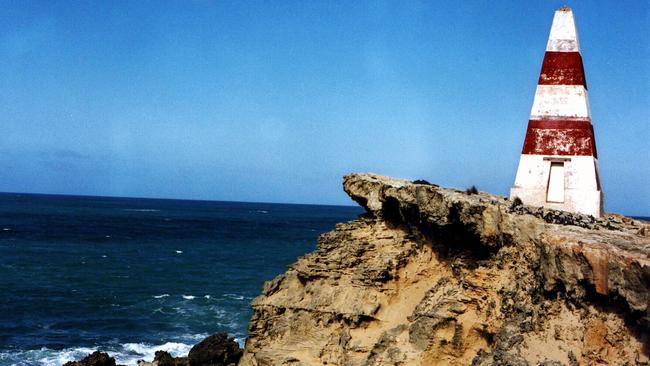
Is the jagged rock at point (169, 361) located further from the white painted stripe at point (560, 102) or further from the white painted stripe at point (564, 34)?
the white painted stripe at point (564, 34)

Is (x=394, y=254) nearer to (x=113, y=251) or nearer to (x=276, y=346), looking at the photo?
(x=276, y=346)

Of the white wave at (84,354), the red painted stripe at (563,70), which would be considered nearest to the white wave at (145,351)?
the white wave at (84,354)

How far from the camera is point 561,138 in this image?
1636 cm

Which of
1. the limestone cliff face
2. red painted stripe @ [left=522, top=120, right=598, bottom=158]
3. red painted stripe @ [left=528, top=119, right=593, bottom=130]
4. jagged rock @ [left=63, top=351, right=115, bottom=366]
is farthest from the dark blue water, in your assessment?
red painted stripe @ [left=528, top=119, right=593, bottom=130]

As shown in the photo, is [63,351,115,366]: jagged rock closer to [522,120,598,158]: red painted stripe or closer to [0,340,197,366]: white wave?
[0,340,197,366]: white wave

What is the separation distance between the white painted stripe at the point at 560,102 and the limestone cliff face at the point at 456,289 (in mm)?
3670

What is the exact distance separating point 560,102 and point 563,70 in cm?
85

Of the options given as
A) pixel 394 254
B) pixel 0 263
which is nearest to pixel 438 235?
pixel 394 254

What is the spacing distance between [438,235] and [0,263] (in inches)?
1753

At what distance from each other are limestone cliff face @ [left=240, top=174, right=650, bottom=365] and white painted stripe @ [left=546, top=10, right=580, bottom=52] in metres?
5.18

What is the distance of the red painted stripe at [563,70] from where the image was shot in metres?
16.4

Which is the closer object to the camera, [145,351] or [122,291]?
[145,351]

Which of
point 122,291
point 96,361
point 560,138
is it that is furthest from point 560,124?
point 122,291

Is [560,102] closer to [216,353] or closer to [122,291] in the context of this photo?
[216,353]
